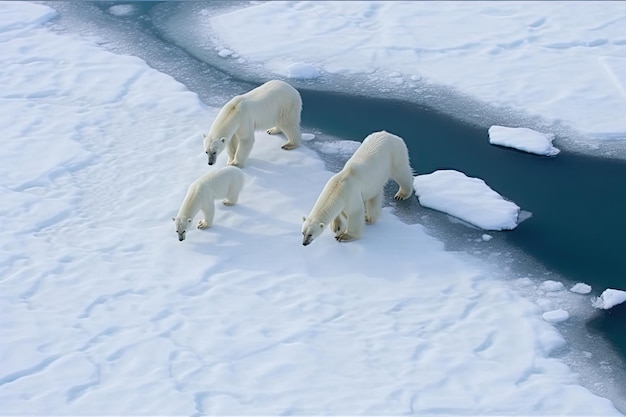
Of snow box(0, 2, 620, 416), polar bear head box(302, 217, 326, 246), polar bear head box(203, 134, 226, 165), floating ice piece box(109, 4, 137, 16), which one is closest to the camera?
snow box(0, 2, 620, 416)

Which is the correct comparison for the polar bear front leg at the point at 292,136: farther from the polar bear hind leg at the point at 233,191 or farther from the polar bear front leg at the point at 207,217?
the polar bear front leg at the point at 207,217

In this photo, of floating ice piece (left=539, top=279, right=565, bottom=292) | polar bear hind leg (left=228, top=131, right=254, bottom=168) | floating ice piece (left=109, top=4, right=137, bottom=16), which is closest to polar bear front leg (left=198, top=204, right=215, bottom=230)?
polar bear hind leg (left=228, top=131, right=254, bottom=168)

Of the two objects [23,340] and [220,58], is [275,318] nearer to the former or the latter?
[23,340]

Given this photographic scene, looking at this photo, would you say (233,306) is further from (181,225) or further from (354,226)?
(354,226)

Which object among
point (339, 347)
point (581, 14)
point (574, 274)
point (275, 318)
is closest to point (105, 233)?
point (275, 318)

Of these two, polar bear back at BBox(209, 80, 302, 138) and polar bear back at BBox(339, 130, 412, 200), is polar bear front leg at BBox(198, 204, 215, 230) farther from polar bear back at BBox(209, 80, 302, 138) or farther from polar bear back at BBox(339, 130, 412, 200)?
polar bear back at BBox(339, 130, 412, 200)

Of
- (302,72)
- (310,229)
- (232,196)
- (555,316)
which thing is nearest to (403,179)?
(310,229)
